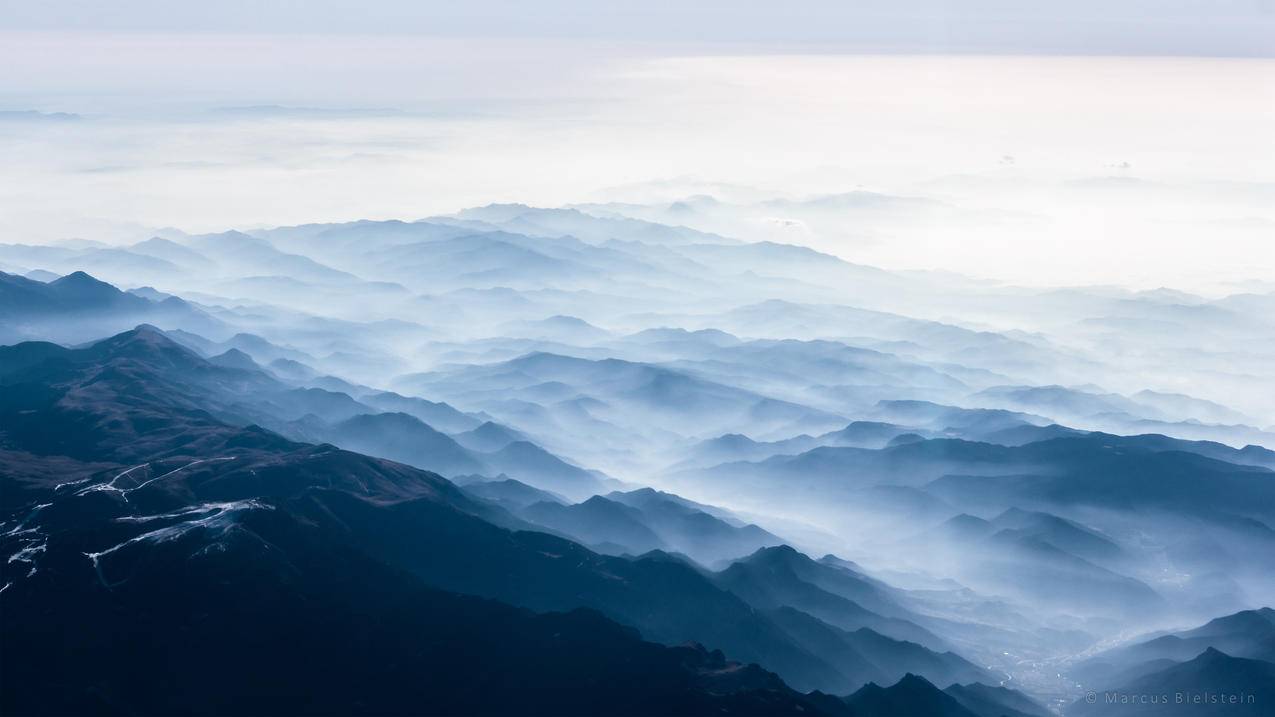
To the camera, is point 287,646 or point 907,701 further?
point 907,701

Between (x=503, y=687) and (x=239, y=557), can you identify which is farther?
(x=239, y=557)

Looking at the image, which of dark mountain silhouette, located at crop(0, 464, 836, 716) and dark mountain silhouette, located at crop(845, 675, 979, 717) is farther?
dark mountain silhouette, located at crop(845, 675, 979, 717)

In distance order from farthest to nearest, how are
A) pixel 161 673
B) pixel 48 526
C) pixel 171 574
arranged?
1. pixel 48 526
2. pixel 171 574
3. pixel 161 673

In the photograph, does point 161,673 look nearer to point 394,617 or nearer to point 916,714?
point 394,617

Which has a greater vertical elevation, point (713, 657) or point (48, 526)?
point (48, 526)

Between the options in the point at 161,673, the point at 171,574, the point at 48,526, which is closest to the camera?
the point at 161,673

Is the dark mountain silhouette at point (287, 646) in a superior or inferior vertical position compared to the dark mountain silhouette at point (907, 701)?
superior

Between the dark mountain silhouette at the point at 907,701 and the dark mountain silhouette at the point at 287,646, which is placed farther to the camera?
the dark mountain silhouette at the point at 907,701

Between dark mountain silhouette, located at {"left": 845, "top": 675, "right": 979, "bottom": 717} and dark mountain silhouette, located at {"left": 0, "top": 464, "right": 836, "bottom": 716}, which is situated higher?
dark mountain silhouette, located at {"left": 0, "top": 464, "right": 836, "bottom": 716}

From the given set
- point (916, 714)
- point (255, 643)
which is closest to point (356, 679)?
point (255, 643)

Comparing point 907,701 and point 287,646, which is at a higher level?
point 287,646

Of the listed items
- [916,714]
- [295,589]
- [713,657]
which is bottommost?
[916,714]
